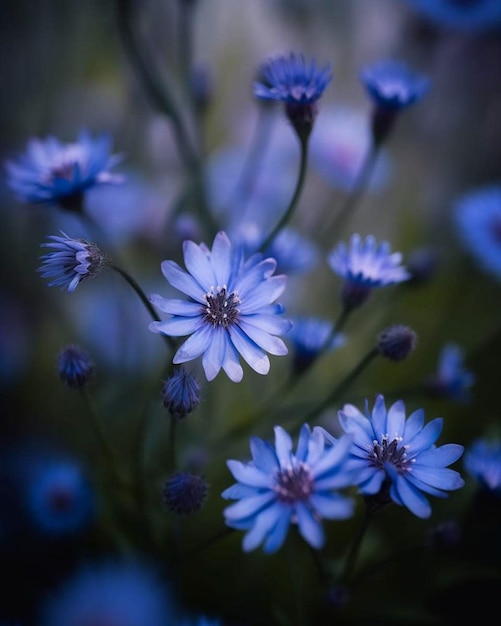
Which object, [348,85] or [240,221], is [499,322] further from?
[348,85]

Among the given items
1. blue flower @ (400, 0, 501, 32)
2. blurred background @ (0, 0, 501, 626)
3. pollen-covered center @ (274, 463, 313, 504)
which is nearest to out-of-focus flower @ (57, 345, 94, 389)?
blurred background @ (0, 0, 501, 626)

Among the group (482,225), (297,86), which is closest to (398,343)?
(297,86)

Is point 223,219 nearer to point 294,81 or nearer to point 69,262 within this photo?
point 294,81

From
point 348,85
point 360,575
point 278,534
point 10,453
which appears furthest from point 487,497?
point 348,85

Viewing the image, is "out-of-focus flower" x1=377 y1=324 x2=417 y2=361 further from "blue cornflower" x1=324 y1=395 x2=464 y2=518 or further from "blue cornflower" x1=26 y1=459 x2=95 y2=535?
"blue cornflower" x1=26 y1=459 x2=95 y2=535

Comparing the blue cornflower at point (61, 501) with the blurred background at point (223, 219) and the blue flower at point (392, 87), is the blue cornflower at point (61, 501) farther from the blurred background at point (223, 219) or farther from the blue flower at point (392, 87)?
the blue flower at point (392, 87)

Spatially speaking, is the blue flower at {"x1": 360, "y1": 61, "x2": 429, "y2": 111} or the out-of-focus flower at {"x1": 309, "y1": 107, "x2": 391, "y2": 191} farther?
the out-of-focus flower at {"x1": 309, "y1": 107, "x2": 391, "y2": 191}
